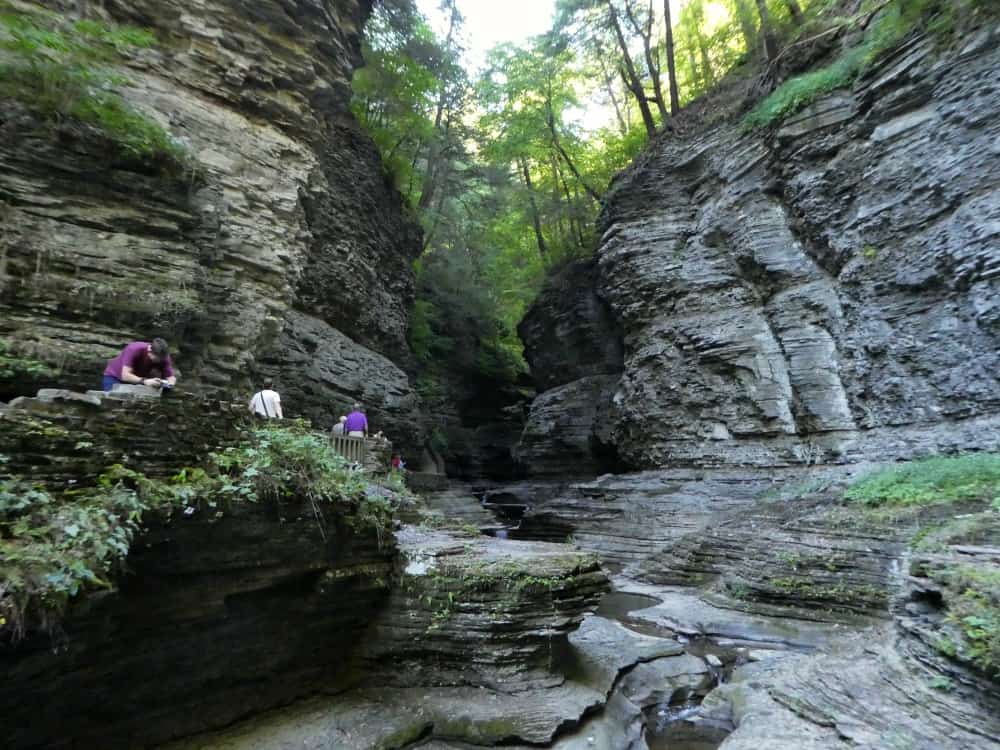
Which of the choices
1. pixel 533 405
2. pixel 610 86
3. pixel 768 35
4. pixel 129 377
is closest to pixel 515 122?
pixel 610 86

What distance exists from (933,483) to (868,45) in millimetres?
12476

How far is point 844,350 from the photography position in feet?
49.3

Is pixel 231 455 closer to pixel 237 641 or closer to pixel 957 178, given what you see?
pixel 237 641

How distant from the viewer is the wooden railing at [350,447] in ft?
38.8

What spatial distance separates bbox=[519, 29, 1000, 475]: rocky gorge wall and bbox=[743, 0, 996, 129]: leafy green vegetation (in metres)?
0.38

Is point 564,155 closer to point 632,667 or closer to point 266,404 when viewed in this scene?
point 266,404

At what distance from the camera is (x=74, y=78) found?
9.48m

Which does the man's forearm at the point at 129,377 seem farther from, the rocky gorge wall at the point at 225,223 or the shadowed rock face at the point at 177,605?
the rocky gorge wall at the point at 225,223

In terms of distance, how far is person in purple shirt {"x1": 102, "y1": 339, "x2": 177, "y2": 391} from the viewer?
7.20m

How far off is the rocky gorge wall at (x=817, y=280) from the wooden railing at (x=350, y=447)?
11.1m

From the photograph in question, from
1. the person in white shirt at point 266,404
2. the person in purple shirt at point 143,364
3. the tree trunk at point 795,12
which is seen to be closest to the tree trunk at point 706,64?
the tree trunk at point 795,12

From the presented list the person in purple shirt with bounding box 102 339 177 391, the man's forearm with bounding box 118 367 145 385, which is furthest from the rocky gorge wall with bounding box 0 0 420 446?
the man's forearm with bounding box 118 367 145 385

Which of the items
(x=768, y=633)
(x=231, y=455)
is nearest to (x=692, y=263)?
(x=768, y=633)

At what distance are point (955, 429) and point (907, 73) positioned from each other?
30.0 ft
